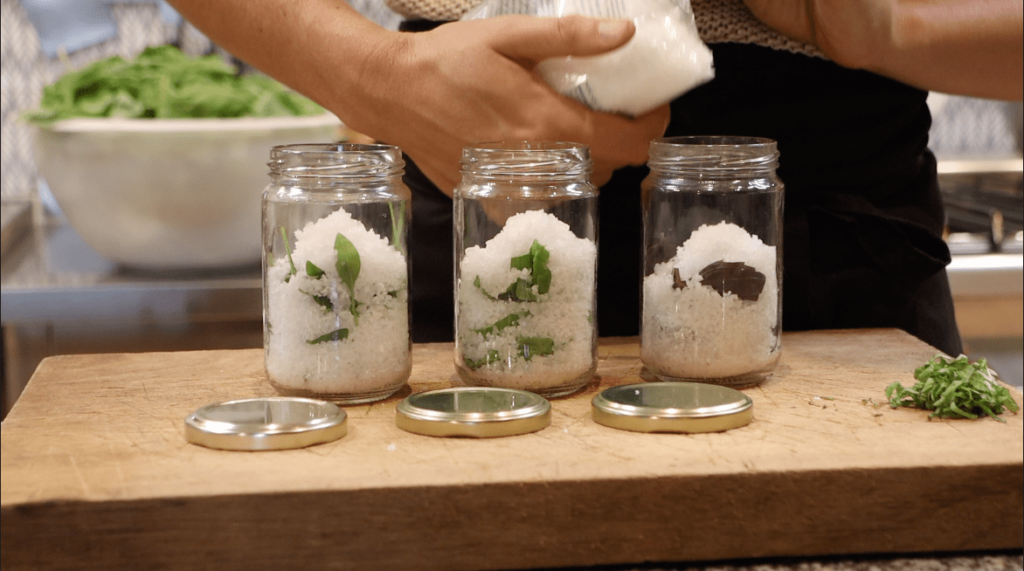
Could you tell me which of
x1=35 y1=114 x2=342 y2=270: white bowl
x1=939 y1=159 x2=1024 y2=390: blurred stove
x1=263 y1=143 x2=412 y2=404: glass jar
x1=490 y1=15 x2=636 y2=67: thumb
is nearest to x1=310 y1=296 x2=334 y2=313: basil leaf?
x1=263 y1=143 x2=412 y2=404: glass jar

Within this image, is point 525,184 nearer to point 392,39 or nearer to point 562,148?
point 562,148

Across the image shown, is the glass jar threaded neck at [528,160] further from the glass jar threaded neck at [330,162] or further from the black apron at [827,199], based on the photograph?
the black apron at [827,199]

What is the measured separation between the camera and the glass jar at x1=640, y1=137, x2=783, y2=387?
77 centimetres

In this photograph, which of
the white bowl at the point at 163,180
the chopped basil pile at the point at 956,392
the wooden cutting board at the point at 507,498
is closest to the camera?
the wooden cutting board at the point at 507,498

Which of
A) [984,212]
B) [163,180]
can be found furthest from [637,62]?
[984,212]

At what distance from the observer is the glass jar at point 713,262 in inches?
30.4

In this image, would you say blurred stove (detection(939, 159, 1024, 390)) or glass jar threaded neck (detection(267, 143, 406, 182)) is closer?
glass jar threaded neck (detection(267, 143, 406, 182))

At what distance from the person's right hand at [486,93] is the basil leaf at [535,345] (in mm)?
153

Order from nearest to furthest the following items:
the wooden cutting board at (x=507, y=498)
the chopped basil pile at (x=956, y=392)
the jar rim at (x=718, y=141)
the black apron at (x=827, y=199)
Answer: the wooden cutting board at (x=507, y=498) < the chopped basil pile at (x=956, y=392) < the jar rim at (x=718, y=141) < the black apron at (x=827, y=199)

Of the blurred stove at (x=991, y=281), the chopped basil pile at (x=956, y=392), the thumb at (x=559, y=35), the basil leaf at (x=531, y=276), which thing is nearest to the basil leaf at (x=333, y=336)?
the basil leaf at (x=531, y=276)

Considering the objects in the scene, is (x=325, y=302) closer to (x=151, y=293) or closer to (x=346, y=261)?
(x=346, y=261)

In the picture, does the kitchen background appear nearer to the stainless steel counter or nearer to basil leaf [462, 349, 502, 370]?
the stainless steel counter

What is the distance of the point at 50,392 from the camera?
770 millimetres

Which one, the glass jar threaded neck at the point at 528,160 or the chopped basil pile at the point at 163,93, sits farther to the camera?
the chopped basil pile at the point at 163,93
